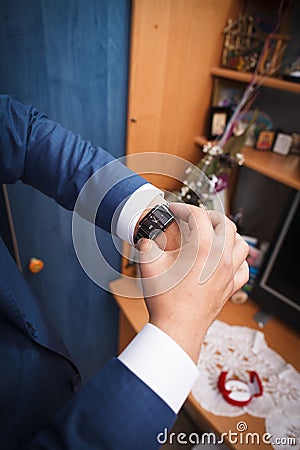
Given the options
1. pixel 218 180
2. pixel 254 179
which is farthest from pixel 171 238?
pixel 254 179

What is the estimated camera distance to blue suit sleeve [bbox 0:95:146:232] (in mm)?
542

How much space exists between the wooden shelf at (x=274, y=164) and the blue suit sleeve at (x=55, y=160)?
0.49m

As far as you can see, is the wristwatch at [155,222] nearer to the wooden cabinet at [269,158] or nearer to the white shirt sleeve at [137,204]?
the white shirt sleeve at [137,204]

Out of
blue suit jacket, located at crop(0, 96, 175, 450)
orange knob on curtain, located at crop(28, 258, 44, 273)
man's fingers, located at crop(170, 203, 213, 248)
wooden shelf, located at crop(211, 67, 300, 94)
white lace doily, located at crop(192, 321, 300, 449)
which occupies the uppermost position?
wooden shelf, located at crop(211, 67, 300, 94)

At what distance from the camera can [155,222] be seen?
0.50 metres

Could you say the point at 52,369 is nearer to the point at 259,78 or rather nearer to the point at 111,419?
the point at 111,419

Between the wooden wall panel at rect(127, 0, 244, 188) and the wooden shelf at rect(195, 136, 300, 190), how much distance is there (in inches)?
4.3

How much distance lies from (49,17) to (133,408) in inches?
31.1

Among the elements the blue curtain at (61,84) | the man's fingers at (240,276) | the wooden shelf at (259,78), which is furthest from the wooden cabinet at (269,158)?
the man's fingers at (240,276)

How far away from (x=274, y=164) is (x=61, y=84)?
2.17 feet

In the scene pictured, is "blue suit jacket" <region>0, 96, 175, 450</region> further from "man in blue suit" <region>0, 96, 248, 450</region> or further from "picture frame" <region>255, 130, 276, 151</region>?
"picture frame" <region>255, 130, 276, 151</region>

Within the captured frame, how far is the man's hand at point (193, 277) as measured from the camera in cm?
37

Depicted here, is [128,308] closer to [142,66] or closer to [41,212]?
[41,212]

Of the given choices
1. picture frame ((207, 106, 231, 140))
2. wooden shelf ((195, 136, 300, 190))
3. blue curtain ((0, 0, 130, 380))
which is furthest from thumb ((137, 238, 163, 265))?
picture frame ((207, 106, 231, 140))
